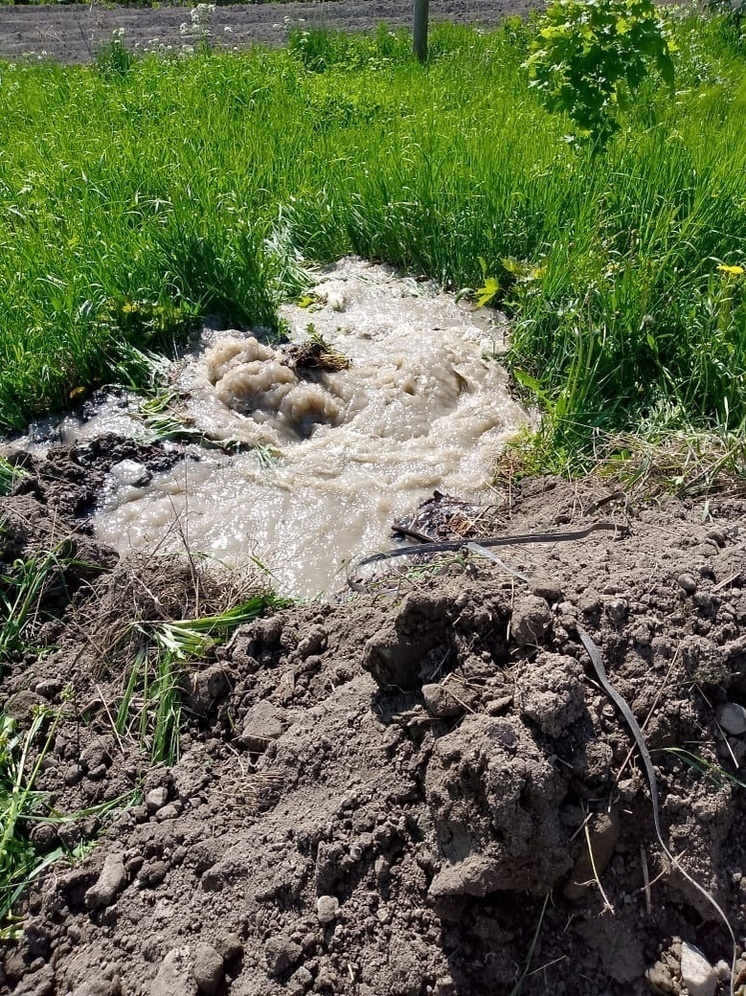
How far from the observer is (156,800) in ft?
8.27

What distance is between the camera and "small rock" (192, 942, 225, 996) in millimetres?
2045

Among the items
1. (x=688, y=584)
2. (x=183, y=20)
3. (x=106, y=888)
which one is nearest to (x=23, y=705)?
(x=106, y=888)

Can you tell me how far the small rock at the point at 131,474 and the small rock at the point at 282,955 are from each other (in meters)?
2.47

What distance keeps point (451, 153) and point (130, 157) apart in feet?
7.84

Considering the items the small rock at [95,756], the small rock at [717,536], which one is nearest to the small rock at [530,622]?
the small rock at [717,536]

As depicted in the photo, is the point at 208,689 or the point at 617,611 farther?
the point at 208,689

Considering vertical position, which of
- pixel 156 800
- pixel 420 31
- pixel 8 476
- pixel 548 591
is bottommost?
pixel 156 800

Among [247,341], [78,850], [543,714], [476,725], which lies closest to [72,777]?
[78,850]

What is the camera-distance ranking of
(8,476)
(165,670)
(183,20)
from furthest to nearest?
1. (183,20)
2. (8,476)
3. (165,670)

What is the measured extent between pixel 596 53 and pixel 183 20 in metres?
9.93

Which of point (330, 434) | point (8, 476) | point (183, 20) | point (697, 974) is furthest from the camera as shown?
point (183, 20)

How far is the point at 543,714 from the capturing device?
6.77 ft

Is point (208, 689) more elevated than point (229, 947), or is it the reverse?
point (208, 689)

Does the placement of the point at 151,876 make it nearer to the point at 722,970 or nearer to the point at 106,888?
the point at 106,888
